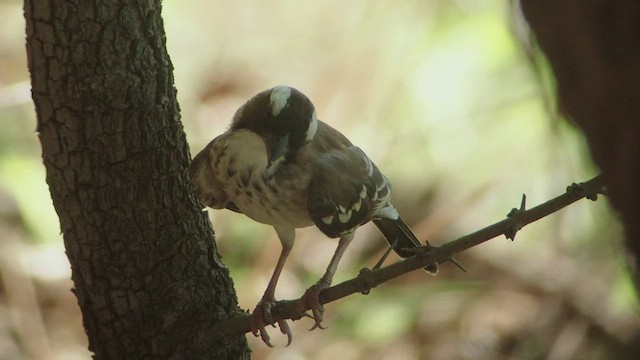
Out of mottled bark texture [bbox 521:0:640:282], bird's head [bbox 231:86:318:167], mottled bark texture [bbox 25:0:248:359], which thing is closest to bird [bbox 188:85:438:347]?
bird's head [bbox 231:86:318:167]

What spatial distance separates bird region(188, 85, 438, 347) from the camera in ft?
6.59

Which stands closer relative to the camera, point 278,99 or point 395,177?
point 278,99

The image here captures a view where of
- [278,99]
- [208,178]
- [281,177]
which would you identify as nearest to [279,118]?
[278,99]

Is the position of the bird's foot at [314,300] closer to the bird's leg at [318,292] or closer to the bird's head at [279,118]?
the bird's leg at [318,292]

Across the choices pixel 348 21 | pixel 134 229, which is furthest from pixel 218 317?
pixel 348 21

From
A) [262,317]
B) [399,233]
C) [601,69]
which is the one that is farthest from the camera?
[399,233]

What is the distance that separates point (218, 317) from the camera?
6.71 feet

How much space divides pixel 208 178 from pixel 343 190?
0.31m

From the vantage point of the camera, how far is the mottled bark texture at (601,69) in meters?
0.74

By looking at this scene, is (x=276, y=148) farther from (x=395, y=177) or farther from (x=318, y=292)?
(x=395, y=177)

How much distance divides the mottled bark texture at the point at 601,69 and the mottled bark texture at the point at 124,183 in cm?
121

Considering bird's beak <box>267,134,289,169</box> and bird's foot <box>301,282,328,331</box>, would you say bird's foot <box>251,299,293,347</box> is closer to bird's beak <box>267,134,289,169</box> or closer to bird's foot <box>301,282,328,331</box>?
bird's foot <box>301,282,328,331</box>

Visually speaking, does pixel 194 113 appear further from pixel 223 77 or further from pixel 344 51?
pixel 344 51

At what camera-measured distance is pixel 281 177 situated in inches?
82.4
